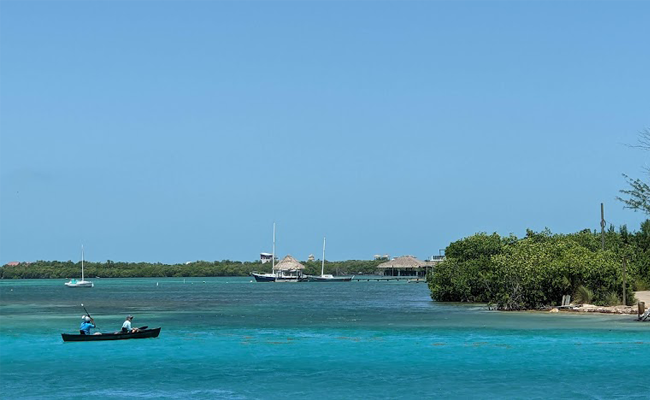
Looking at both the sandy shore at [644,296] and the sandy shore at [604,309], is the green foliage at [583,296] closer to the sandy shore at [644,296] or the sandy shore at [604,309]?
the sandy shore at [604,309]

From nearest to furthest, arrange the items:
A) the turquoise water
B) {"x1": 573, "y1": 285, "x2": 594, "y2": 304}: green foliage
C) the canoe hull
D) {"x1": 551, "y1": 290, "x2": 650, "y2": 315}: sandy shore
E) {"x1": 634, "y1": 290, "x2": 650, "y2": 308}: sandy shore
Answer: the turquoise water → the canoe hull → {"x1": 551, "y1": 290, "x2": 650, "y2": 315}: sandy shore → {"x1": 573, "y1": 285, "x2": 594, "y2": 304}: green foliage → {"x1": 634, "y1": 290, "x2": 650, "y2": 308}: sandy shore

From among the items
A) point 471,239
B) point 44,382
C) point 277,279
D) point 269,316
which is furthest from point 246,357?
point 277,279

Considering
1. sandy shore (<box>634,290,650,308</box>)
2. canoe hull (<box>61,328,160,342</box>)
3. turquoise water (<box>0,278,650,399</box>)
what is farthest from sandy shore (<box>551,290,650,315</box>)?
canoe hull (<box>61,328,160,342</box>)

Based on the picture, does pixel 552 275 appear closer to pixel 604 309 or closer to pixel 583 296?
pixel 583 296

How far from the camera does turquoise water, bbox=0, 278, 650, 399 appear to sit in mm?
29656

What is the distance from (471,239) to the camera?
258 ft

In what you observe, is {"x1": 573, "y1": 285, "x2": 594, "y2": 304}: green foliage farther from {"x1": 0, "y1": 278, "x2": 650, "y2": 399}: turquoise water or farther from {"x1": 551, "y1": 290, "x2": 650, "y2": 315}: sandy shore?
{"x1": 0, "y1": 278, "x2": 650, "y2": 399}: turquoise water

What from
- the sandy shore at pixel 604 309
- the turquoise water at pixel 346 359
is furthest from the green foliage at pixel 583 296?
the turquoise water at pixel 346 359

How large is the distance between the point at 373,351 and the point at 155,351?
33.4 feet

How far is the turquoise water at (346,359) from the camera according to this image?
29656 millimetres

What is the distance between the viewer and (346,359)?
122 feet

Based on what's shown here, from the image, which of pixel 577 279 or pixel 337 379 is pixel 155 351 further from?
pixel 577 279

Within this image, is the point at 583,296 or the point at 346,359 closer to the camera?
the point at 346,359

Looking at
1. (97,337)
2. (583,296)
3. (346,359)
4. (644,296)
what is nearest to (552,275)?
(583,296)
